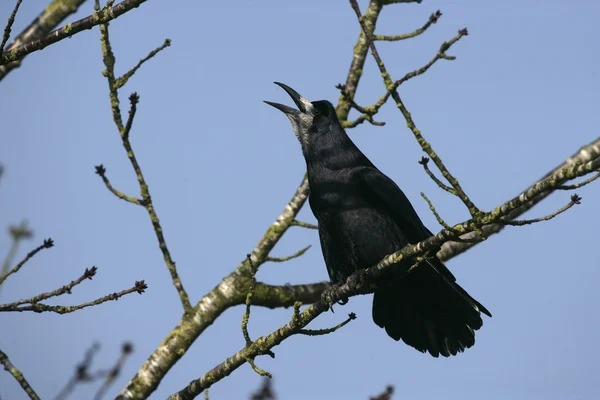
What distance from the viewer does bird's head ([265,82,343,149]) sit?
22.3 feet

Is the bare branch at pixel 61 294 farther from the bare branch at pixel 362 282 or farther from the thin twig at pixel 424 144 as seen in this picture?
the thin twig at pixel 424 144

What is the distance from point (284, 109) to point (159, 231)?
5.24 ft

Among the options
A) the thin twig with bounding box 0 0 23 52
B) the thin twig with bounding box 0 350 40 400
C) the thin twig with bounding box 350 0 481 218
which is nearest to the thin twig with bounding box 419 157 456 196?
the thin twig with bounding box 350 0 481 218

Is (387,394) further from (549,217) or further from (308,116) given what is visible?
(308,116)

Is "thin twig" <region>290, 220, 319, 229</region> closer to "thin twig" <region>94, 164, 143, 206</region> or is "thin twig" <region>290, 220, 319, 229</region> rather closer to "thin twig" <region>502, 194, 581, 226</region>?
"thin twig" <region>94, 164, 143, 206</region>

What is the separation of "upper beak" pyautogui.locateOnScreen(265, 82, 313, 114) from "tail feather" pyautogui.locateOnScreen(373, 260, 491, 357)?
195 cm

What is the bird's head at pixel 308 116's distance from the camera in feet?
22.3

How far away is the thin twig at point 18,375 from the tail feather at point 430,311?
247 cm

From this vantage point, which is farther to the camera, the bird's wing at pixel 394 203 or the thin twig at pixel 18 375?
the bird's wing at pixel 394 203

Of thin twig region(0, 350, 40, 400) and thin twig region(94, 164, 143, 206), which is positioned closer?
thin twig region(0, 350, 40, 400)

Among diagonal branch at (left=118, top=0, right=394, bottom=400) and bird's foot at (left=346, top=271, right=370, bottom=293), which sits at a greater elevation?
diagonal branch at (left=118, top=0, right=394, bottom=400)

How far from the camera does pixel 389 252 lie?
18.8 feet

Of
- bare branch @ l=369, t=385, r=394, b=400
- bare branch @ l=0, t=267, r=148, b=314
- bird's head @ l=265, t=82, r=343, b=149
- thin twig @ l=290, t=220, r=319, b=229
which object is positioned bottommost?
bare branch @ l=369, t=385, r=394, b=400

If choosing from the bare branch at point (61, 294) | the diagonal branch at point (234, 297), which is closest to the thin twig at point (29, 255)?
the bare branch at point (61, 294)
